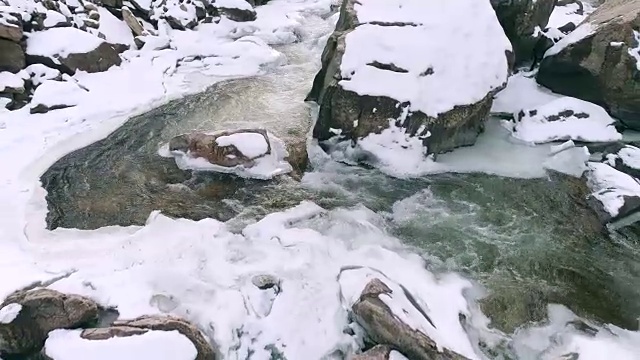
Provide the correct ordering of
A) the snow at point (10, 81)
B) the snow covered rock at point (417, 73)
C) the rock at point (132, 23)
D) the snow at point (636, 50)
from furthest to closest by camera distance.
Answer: the rock at point (132, 23), the snow at point (636, 50), the snow at point (10, 81), the snow covered rock at point (417, 73)

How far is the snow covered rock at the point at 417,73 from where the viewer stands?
8328mm

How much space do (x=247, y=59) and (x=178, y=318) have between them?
25.1ft

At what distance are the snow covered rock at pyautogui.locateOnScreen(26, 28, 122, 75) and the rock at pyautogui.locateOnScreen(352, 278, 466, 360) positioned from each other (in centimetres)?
727

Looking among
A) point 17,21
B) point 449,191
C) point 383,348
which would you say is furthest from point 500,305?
point 17,21

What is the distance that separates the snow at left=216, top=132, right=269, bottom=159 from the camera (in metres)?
7.91

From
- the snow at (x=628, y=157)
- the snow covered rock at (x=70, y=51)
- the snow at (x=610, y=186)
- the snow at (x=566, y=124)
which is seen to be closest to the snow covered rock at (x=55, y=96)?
the snow covered rock at (x=70, y=51)

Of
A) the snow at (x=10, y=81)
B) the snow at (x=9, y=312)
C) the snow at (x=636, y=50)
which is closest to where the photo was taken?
the snow at (x=9, y=312)

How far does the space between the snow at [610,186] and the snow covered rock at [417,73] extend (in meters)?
1.89

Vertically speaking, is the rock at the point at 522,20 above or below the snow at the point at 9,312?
above

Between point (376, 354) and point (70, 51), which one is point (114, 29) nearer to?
point (70, 51)

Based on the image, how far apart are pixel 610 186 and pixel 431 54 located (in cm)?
320

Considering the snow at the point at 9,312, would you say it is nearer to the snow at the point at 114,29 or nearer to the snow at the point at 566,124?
the snow at the point at 114,29

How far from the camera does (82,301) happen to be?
16.6 feet

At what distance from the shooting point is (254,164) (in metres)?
7.86
